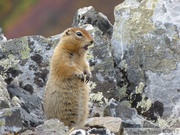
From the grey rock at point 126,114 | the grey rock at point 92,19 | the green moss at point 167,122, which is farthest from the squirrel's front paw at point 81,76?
the grey rock at point 92,19

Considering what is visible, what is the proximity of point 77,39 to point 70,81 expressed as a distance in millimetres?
1092

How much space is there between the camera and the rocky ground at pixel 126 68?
1617 centimetres

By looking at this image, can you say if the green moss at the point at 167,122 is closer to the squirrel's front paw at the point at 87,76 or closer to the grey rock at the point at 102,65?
A: the grey rock at the point at 102,65

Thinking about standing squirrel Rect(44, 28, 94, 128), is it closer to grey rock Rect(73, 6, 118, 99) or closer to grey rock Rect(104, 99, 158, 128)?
grey rock Rect(104, 99, 158, 128)

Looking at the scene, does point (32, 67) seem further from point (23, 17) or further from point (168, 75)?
point (23, 17)

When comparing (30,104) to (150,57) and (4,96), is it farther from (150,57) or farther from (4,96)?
(150,57)

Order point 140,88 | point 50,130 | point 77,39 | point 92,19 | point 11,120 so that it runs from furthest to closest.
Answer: point 92,19 → point 140,88 → point 77,39 → point 11,120 → point 50,130

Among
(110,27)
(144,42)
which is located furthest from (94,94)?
(110,27)

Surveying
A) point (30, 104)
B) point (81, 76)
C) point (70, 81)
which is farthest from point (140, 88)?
point (30, 104)

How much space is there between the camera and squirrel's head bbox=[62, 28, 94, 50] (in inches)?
632

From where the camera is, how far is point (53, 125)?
13.0 metres

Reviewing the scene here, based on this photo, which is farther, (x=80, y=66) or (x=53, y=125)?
(x=80, y=66)

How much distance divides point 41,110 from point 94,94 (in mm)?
1220

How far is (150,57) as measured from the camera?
17.2 meters
